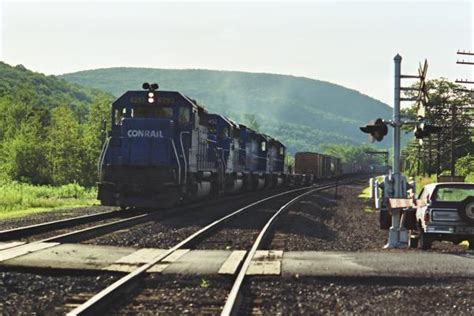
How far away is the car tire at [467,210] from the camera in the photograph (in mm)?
12773

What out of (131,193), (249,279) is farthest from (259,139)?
(249,279)

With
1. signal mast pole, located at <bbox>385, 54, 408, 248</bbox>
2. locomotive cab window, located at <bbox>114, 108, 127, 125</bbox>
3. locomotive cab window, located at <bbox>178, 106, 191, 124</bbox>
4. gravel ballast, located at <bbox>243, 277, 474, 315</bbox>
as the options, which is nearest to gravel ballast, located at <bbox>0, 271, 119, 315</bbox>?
gravel ballast, located at <bbox>243, 277, 474, 315</bbox>

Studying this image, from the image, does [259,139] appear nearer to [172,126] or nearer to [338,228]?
[172,126]

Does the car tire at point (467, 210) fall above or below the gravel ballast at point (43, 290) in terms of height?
above

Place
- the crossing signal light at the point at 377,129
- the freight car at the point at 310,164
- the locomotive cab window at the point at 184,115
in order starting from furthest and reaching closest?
1. the freight car at the point at 310,164
2. the locomotive cab window at the point at 184,115
3. the crossing signal light at the point at 377,129

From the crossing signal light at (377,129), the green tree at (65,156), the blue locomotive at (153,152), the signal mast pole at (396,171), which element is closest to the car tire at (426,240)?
the signal mast pole at (396,171)

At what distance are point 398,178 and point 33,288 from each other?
30.2ft

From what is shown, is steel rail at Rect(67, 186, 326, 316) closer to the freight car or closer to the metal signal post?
the metal signal post

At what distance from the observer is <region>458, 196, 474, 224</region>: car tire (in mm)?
12773

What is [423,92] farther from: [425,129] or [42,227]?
[42,227]

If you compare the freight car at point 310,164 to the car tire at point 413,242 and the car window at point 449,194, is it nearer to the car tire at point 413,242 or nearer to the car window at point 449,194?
the car window at point 449,194

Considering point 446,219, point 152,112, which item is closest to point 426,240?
point 446,219

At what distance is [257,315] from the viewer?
6.96 meters

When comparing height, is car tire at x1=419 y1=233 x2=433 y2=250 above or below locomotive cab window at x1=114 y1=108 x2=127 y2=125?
below
